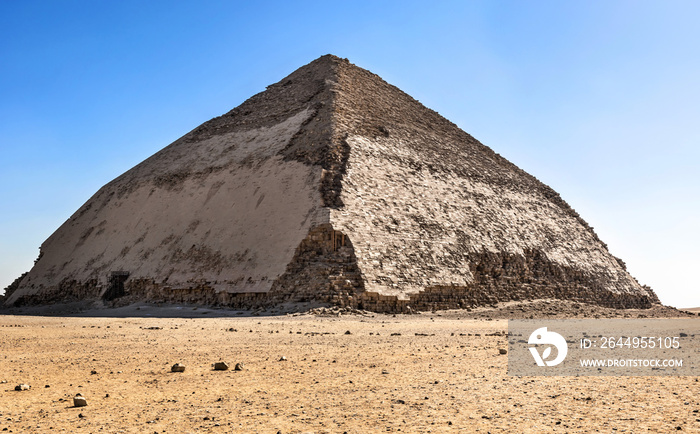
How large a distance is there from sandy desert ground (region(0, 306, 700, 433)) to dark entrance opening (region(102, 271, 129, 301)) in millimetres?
17048

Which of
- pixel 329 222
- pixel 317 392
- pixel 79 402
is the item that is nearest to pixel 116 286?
pixel 329 222

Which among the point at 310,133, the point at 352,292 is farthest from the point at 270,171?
the point at 352,292

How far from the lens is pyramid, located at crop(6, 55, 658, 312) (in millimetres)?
22312

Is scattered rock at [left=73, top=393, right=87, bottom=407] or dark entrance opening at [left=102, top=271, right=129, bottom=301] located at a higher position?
dark entrance opening at [left=102, top=271, right=129, bottom=301]

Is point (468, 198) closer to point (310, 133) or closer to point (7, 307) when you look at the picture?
Answer: point (310, 133)

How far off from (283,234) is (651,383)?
1761 centimetres

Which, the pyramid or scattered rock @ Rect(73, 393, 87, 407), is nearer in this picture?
scattered rock @ Rect(73, 393, 87, 407)

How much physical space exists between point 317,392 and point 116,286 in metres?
24.0

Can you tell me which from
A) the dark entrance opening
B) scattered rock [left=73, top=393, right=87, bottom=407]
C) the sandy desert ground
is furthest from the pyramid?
scattered rock [left=73, top=393, right=87, bottom=407]

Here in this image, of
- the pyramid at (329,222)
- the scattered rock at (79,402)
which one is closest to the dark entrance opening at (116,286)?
the pyramid at (329,222)

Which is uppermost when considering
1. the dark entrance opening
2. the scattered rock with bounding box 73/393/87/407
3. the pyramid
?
the pyramid

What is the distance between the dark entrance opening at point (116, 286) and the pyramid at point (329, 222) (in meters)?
0.06

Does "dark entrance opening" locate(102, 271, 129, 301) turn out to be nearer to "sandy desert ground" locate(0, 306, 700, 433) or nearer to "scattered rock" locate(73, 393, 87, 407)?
"sandy desert ground" locate(0, 306, 700, 433)

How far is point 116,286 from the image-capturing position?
1091 inches
